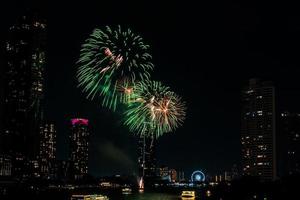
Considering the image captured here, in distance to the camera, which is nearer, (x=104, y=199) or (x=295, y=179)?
(x=104, y=199)

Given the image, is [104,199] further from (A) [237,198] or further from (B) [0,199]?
(B) [0,199]

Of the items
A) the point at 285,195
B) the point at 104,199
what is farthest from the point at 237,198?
the point at 104,199

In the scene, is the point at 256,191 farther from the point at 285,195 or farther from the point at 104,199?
the point at 104,199

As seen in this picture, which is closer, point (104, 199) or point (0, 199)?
point (104, 199)

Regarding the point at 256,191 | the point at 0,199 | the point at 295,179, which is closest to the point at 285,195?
the point at 295,179

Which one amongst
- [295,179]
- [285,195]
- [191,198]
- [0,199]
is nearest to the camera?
[285,195]

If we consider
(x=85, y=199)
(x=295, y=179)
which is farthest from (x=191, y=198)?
(x=85, y=199)

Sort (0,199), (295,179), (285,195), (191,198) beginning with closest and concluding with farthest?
(285,195), (295,179), (191,198), (0,199)

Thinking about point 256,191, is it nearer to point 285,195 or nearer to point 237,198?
point 237,198
